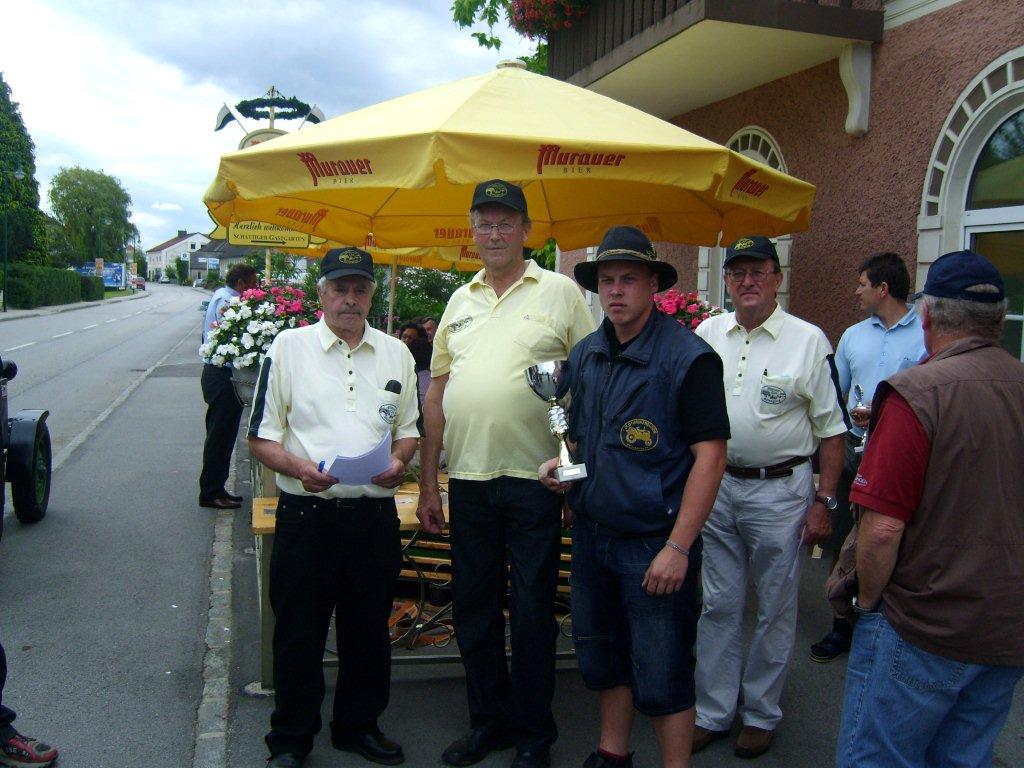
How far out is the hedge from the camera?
4616 centimetres

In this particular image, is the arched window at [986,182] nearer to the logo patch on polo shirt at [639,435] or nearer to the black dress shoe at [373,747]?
the logo patch on polo shirt at [639,435]

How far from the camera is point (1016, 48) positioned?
17.6 feet

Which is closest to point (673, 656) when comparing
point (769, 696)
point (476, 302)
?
point (769, 696)

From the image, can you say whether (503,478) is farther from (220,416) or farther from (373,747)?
(220,416)

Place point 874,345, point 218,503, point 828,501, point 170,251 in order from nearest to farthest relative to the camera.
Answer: point 828,501
point 874,345
point 218,503
point 170,251

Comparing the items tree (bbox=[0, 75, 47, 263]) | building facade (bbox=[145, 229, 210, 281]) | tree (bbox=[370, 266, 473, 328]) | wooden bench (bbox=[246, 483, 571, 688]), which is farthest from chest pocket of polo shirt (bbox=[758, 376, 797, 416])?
building facade (bbox=[145, 229, 210, 281])

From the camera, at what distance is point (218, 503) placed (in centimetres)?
753

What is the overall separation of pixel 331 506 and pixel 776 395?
5.97ft

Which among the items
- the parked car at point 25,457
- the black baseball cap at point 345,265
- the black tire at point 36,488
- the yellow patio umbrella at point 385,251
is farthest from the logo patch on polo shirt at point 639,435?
the yellow patio umbrella at point 385,251

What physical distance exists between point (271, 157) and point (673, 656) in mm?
2926

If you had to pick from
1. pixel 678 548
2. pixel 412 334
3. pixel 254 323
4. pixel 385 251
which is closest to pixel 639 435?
pixel 678 548

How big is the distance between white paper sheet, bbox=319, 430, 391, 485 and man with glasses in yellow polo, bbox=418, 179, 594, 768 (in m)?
0.34

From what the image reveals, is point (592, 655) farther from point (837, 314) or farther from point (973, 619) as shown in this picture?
point (837, 314)

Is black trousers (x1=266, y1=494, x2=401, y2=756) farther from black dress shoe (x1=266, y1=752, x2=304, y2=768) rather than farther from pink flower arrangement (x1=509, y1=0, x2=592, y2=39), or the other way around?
pink flower arrangement (x1=509, y1=0, x2=592, y2=39)
